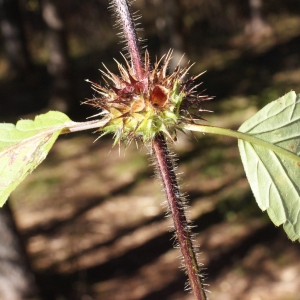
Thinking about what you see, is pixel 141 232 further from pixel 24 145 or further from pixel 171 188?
pixel 171 188

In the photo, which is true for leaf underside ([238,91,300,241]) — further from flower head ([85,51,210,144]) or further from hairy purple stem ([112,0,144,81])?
hairy purple stem ([112,0,144,81])

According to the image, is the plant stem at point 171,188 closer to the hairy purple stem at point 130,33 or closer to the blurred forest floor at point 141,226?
the hairy purple stem at point 130,33

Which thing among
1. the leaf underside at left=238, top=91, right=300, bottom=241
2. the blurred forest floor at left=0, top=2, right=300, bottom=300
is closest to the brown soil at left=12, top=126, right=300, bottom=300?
the blurred forest floor at left=0, top=2, right=300, bottom=300

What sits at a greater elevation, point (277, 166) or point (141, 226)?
point (141, 226)

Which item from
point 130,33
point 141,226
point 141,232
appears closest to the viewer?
point 130,33

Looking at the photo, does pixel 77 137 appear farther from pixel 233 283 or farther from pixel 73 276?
pixel 233 283

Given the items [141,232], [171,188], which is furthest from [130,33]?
[141,232]

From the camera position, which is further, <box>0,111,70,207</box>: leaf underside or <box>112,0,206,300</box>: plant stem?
<box>0,111,70,207</box>: leaf underside
